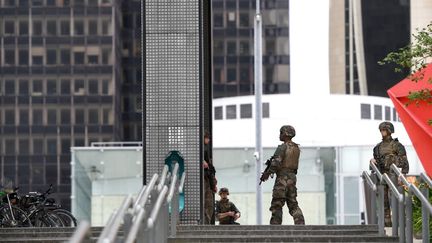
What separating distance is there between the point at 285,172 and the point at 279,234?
3181mm

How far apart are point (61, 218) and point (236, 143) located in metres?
59.3

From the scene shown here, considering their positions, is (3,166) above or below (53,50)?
below

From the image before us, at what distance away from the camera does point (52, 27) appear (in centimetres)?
12538

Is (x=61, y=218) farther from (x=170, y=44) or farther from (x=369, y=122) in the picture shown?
(x=369, y=122)

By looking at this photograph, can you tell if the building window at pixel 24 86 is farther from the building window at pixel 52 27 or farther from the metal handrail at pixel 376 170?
the metal handrail at pixel 376 170

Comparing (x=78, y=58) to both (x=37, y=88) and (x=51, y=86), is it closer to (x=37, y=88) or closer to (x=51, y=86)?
(x=51, y=86)

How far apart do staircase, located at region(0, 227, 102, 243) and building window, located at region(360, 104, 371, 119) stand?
70985mm

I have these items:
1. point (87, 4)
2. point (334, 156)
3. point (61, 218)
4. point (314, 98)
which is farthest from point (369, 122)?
point (61, 218)

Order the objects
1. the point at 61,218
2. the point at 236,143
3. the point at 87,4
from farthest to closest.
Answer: the point at 87,4 < the point at 236,143 < the point at 61,218

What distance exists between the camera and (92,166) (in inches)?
2055

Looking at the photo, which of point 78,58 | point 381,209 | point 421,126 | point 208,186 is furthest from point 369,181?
point 78,58

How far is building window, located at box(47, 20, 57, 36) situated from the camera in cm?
12538

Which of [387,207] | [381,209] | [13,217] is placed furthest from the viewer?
[13,217]

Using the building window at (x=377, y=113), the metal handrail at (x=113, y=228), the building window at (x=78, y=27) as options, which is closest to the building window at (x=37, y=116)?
the building window at (x=78, y=27)
